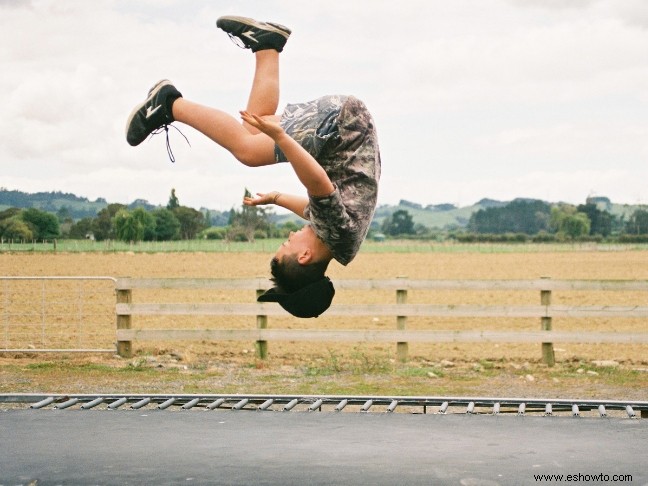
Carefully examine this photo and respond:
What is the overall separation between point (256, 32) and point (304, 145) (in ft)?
1.79

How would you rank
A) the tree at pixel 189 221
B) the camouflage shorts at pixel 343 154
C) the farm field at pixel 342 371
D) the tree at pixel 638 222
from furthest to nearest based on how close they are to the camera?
the tree at pixel 638 222
the tree at pixel 189 221
the farm field at pixel 342 371
the camouflage shorts at pixel 343 154

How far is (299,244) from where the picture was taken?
3383 millimetres

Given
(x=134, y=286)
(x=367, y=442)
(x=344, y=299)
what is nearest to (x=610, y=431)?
(x=367, y=442)

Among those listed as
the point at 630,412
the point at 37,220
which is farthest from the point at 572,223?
the point at 630,412

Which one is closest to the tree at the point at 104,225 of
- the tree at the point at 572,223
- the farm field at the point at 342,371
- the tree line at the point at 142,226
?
the tree line at the point at 142,226

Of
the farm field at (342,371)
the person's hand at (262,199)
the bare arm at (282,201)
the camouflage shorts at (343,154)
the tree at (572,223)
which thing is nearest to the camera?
the camouflage shorts at (343,154)

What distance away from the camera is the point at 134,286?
28.8 ft

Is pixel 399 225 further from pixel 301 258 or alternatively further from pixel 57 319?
pixel 301 258

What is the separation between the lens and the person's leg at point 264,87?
3420mm

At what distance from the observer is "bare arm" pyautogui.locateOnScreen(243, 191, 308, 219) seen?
3.62 m

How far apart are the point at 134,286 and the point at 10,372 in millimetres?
1374

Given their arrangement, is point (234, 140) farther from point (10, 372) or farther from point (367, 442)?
point (10, 372)

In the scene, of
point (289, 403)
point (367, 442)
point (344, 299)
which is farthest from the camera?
point (344, 299)

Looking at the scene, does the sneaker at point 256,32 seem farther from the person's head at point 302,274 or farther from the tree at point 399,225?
the tree at point 399,225
